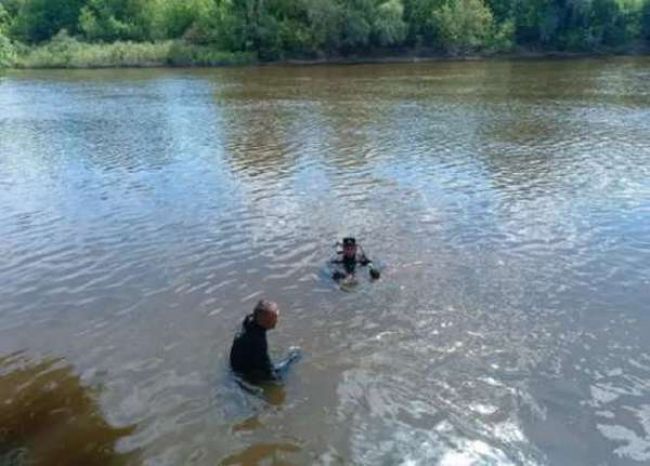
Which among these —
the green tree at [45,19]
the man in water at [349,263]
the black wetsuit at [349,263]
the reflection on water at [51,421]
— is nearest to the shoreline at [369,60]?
the green tree at [45,19]

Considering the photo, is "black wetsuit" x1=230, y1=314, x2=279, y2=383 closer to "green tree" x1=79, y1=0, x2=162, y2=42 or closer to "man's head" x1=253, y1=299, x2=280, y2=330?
"man's head" x1=253, y1=299, x2=280, y2=330

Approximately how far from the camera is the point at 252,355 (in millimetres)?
10484

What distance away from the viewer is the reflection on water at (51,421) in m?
9.05

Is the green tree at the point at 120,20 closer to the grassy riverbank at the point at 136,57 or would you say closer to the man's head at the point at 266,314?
the grassy riverbank at the point at 136,57

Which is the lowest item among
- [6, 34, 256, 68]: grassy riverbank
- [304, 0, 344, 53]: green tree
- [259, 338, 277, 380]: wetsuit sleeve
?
[259, 338, 277, 380]: wetsuit sleeve

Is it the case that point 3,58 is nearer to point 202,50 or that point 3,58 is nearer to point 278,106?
point 278,106

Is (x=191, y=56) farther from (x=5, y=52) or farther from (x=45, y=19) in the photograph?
(x=5, y=52)

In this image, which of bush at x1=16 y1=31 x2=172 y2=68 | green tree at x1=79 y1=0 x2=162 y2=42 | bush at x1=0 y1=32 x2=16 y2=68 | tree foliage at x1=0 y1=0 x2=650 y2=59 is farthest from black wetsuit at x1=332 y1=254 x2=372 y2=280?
green tree at x1=79 y1=0 x2=162 y2=42

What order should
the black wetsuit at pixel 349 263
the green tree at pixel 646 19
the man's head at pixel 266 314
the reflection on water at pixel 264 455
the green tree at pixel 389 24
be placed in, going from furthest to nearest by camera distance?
the green tree at pixel 646 19 → the green tree at pixel 389 24 → the black wetsuit at pixel 349 263 → the man's head at pixel 266 314 → the reflection on water at pixel 264 455

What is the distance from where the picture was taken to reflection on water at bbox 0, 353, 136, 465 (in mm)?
9047

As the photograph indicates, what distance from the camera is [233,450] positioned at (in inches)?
364

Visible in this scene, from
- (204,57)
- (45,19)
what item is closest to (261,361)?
(204,57)

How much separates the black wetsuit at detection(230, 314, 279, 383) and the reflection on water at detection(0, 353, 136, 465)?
1.96 meters

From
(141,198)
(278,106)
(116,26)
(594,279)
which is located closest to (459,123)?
(278,106)
